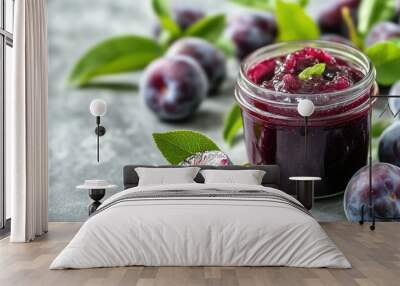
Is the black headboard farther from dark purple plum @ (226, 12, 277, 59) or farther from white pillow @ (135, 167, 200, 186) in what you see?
dark purple plum @ (226, 12, 277, 59)

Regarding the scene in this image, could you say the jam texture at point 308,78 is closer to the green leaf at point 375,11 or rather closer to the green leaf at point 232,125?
the green leaf at point 232,125

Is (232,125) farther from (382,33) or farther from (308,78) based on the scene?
(382,33)

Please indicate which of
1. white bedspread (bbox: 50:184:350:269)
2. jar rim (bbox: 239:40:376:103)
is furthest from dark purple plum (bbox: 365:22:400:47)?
white bedspread (bbox: 50:184:350:269)

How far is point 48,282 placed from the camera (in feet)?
8.77

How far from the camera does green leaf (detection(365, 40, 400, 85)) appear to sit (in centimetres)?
414

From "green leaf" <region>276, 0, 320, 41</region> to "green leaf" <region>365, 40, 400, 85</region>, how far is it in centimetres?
41

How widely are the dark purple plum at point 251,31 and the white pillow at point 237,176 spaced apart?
3.07 ft

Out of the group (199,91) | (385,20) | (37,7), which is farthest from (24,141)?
(385,20)

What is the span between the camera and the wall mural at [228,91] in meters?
3.98

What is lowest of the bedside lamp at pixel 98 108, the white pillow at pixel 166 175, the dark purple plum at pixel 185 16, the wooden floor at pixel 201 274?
the wooden floor at pixel 201 274

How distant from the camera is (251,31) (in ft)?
15.1

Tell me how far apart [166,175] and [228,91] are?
2.88ft

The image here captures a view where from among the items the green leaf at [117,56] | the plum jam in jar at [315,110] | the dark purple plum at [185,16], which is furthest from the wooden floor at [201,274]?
the dark purple plum at [185,16]

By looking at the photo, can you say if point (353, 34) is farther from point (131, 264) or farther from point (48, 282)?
point (48, 282)
